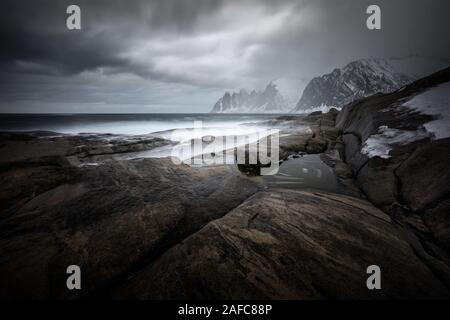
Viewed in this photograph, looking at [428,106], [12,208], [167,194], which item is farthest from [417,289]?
[12,208]

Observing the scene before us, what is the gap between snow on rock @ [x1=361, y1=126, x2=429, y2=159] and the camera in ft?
16.8

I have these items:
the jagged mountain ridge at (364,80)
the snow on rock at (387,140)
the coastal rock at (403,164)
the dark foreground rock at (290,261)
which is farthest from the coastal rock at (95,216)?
the jagged mountain ridge at (364,80)

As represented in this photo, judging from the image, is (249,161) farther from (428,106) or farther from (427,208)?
(428,106)

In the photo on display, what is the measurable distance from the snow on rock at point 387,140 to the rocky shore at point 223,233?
21cm

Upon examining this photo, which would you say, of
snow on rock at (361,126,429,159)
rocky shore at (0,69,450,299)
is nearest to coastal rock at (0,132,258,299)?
rocky shore at (0,69,450,299)

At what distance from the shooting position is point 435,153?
4133 millimetres

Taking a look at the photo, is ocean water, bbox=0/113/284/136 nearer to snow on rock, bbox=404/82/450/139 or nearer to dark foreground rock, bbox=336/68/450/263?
snow on rock, bbox=404/82/450/139

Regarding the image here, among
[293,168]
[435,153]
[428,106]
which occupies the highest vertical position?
[428,106]

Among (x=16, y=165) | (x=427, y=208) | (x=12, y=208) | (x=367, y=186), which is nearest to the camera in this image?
(x=427, y=208)

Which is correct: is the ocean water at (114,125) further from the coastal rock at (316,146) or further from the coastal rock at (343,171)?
the coastal rock at (343,171)

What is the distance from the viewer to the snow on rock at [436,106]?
480 centimetres

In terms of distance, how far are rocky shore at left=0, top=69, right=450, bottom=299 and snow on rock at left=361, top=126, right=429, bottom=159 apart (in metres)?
0.21
